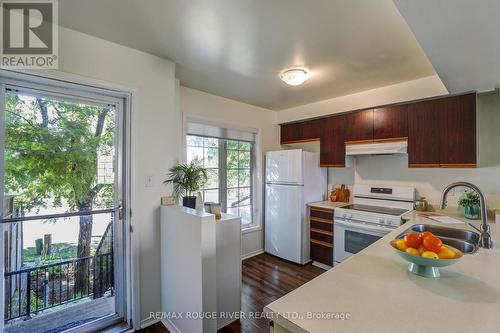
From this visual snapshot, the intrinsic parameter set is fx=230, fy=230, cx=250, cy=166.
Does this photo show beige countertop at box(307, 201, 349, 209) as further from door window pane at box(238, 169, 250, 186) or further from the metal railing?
the metal railing

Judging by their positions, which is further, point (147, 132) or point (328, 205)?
point (328, 205)

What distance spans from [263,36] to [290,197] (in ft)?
7.33

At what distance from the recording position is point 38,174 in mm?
1742

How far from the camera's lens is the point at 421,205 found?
2797 mm

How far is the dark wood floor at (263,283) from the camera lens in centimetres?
208

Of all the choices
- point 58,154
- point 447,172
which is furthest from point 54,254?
point 447,172

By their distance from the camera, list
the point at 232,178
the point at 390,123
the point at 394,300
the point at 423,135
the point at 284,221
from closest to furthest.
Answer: the point at 394,300, the point at 423,135, the point at 390,123, the point at 284,221, the point at 232,178

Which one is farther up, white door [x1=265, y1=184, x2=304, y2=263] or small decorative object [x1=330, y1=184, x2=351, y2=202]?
small decorative object [x1=330, y1=184, x2=351, y2=202]

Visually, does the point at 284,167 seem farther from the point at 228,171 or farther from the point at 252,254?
the point at 252,254

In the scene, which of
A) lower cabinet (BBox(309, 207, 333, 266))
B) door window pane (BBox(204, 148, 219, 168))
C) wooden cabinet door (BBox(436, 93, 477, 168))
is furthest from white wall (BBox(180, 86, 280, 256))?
wooden cabinet door (BBox(436, 93, 477, 168))

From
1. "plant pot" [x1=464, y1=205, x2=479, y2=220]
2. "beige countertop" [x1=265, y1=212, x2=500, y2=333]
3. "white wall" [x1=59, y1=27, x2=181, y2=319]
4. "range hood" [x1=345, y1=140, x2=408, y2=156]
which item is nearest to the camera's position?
"beige countertop" [x1=265, y1=212, x2=500, y2=333]

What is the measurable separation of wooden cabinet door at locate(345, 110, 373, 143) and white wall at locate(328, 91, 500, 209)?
0.45 meters

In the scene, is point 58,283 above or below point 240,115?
below

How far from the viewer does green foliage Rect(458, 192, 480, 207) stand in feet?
7.73
